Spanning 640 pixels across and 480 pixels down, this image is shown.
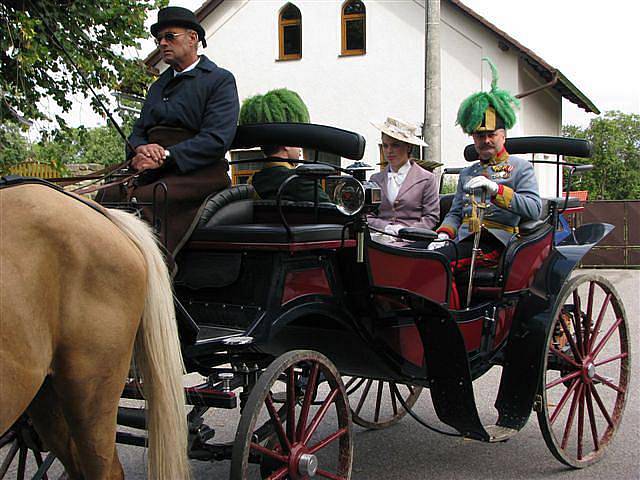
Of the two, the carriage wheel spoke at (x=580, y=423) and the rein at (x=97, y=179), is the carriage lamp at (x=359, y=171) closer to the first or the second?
the rein at (x=97, y=179)

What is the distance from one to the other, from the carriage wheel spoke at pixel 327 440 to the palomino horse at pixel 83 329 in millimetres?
598

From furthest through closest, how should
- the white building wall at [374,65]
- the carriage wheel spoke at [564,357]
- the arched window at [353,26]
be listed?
the arched window at [353,26], the white building wall at [374,65], the carriage wheel spoke at [564,357]

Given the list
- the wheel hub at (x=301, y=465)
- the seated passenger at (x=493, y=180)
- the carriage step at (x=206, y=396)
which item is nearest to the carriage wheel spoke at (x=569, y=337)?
the seated passenger at (x=493, y=180)

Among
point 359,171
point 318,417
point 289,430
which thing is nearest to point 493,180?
point 359,171

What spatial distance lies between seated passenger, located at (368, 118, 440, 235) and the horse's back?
7.08 feet

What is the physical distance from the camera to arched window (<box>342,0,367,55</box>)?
645 inches

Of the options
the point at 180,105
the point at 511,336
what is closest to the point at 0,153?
the point at 180,105

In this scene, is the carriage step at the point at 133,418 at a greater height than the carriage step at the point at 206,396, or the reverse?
the carriage step at the point at 206,396

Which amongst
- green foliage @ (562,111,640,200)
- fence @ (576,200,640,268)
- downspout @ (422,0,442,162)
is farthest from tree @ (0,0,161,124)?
green foliage @ (562,111,640,200)

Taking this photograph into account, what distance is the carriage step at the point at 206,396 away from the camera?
9.39 ft

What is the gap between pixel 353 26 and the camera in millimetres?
16469

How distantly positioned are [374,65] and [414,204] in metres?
12.3

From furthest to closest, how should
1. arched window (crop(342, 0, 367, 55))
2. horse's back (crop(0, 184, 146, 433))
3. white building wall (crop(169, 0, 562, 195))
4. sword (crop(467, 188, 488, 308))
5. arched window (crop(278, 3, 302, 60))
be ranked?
arched window (crop(278, 3, 302, 60)), arched window (crop(342, 0, 367, 55)), white building wall (crop(169, 0, 562, 195)), sword (crop(467, 188, 488, 308)), horse's back (crop(0, 184, 146, 433))

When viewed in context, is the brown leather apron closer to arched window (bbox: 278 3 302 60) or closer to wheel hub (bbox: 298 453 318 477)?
wheel hub (bbox: 298 453 318 477)
